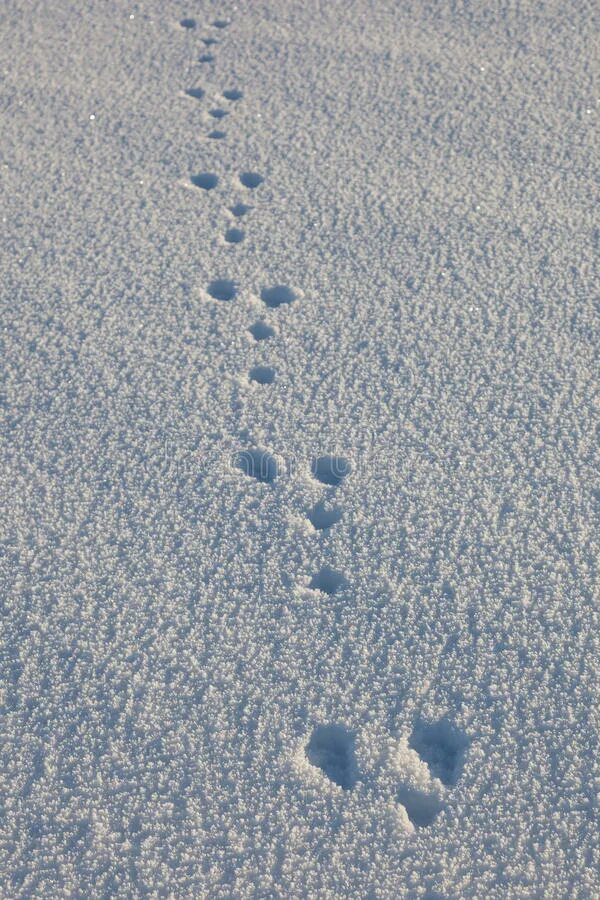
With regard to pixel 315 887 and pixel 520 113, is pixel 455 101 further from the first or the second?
pixel 315 887

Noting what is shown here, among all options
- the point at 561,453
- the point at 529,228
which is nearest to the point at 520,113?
the point at 529,228

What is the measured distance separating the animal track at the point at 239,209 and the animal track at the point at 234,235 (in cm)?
7

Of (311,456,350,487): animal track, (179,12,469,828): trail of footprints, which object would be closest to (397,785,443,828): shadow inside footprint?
(179,12,469,828): trail of footprints

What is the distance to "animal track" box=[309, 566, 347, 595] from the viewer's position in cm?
167

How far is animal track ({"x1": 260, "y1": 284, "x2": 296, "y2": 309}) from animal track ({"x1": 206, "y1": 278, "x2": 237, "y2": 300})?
89 millimetres

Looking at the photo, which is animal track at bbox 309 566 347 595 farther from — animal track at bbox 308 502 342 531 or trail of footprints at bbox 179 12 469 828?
animal track at bbox 308 502 342 531

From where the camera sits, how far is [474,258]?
7.35 ft

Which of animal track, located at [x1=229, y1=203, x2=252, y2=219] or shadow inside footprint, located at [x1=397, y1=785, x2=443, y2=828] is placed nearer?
shadow inside footprint, located at [x1=397, y1=785, x2=443, y2=828]

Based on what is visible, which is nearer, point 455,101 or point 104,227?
point 104,227

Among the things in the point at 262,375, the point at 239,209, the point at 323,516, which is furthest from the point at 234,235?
the point at 323,516

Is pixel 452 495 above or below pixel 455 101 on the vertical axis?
below

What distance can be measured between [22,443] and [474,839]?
4.44 ft

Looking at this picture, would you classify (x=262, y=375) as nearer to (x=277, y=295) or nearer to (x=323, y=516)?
(x=277, y=295)

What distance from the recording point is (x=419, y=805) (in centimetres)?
141
